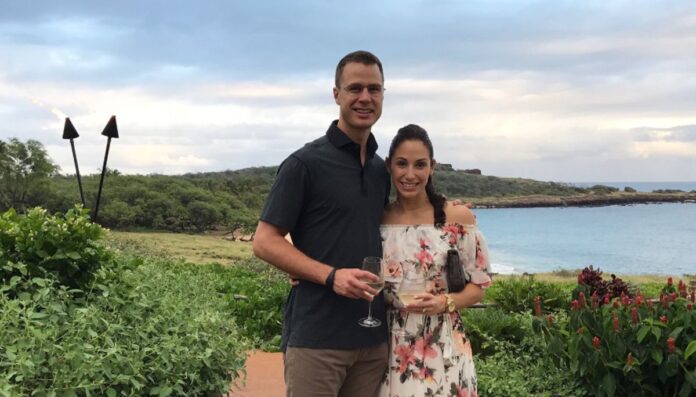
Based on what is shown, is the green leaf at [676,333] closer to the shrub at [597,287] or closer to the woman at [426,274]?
the shrub at [597,287]

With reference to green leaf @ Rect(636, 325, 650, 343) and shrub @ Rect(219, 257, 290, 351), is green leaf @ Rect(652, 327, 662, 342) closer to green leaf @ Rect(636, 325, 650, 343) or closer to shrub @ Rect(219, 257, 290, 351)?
green leaf @ Rect(636, 325, 650, 343)

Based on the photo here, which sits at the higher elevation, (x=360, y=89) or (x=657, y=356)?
(x=360, y=89)

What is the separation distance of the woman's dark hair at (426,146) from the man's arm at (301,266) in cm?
60

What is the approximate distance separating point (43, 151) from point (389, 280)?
1529 inches

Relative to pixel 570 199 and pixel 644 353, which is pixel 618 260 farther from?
pixel 644 353

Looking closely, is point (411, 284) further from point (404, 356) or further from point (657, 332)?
point (657, 332)

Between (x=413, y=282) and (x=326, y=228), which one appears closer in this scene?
(x=326, y=228)

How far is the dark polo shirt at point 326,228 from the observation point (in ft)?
9.68

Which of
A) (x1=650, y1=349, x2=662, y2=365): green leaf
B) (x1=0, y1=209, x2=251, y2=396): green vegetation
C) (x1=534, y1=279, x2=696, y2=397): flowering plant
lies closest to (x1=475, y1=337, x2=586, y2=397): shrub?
(x1=534, y1=279, x2=696, y2=397): flowering plant

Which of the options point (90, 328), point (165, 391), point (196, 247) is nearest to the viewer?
point (165, 391)

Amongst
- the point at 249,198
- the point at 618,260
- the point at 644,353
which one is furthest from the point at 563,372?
the point at 618,260

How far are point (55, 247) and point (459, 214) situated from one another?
284 cm

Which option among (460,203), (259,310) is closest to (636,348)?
(460,203)

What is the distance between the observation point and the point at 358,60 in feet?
10.1
